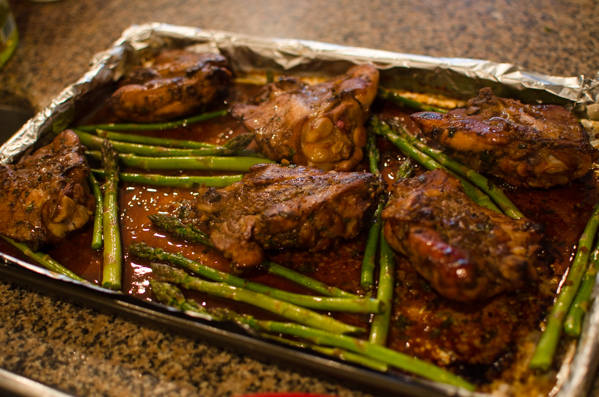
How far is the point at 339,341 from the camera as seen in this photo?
7.39 ft

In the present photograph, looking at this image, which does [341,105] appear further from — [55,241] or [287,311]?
[55,241]

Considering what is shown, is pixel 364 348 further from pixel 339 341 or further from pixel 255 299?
pixel 255 299

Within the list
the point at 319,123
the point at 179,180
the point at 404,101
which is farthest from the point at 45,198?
the point at 404,101

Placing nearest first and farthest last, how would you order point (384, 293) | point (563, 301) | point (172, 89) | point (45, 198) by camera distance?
1. point (563, 301)
2. point (384, 293)
3. point (45, 198)
4. point (172, 89)

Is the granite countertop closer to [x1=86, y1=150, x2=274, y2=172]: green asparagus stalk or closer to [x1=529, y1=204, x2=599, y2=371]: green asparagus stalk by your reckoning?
[x1=529, y1=204, x2=599, y2=371]: green asparagus stalk

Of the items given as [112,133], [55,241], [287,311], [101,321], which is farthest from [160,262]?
[112,133]

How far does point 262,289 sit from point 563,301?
1.61 m

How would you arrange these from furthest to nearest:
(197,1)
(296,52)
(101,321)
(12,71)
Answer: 1. (197,1)
2. (12,71)
3. (296,52)
4. (101,321)

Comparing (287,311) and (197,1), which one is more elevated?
(197,1)

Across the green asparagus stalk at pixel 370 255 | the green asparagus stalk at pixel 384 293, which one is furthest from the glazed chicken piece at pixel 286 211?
the green asparagus stalk at pixel 384 293

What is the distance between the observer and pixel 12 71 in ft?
15.4

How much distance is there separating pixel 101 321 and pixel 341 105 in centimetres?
212

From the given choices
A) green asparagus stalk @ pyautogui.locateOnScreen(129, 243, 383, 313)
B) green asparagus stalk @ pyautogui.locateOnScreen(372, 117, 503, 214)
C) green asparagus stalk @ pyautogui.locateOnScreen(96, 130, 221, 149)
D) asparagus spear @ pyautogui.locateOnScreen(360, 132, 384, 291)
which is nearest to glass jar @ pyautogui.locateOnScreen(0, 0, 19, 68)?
green asparagus stalk @ pyautogui.locateOnScreen(96, 130, 221, 149)

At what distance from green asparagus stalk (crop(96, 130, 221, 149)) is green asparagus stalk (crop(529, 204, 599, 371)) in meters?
2.58
